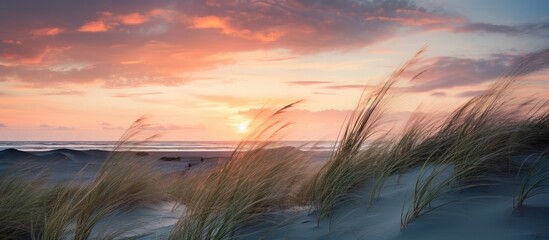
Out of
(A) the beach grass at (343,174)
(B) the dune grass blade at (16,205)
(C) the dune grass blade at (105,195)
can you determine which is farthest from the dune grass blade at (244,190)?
(B) the dune grass blade at (16,205)

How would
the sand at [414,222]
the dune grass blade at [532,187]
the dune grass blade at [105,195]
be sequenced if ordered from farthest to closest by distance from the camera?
1. the dune grass blade at [105,195]
2. the dune grass blade at [532,187]
3. the sand at [414,222]

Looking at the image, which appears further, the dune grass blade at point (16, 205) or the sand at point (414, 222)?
the dune grass blade at point (16, 205)

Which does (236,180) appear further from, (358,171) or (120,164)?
(120,164)

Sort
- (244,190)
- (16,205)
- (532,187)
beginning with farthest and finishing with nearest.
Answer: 1. (16,205)
2. (244,190)
3. (532,187)

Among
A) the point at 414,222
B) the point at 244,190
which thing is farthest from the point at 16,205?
the point at 414,222

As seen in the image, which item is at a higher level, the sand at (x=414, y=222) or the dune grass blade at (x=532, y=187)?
the dune grass blade at (x=532, y=187)

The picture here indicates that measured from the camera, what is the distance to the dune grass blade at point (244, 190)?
2.78m

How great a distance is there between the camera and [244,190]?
3.04 metres

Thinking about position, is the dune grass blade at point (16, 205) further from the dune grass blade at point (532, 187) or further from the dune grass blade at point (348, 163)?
the dune grass blade at point (532, 187)

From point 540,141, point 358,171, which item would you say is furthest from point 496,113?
point 358,171

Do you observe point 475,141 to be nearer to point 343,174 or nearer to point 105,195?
point 343,174

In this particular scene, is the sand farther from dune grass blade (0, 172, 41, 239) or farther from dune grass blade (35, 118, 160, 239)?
dune grass blade (0, 172, 41, 239)

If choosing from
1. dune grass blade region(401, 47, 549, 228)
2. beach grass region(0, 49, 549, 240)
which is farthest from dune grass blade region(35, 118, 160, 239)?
dune grass blade region(401, 47, 549, 228)

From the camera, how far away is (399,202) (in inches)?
120
